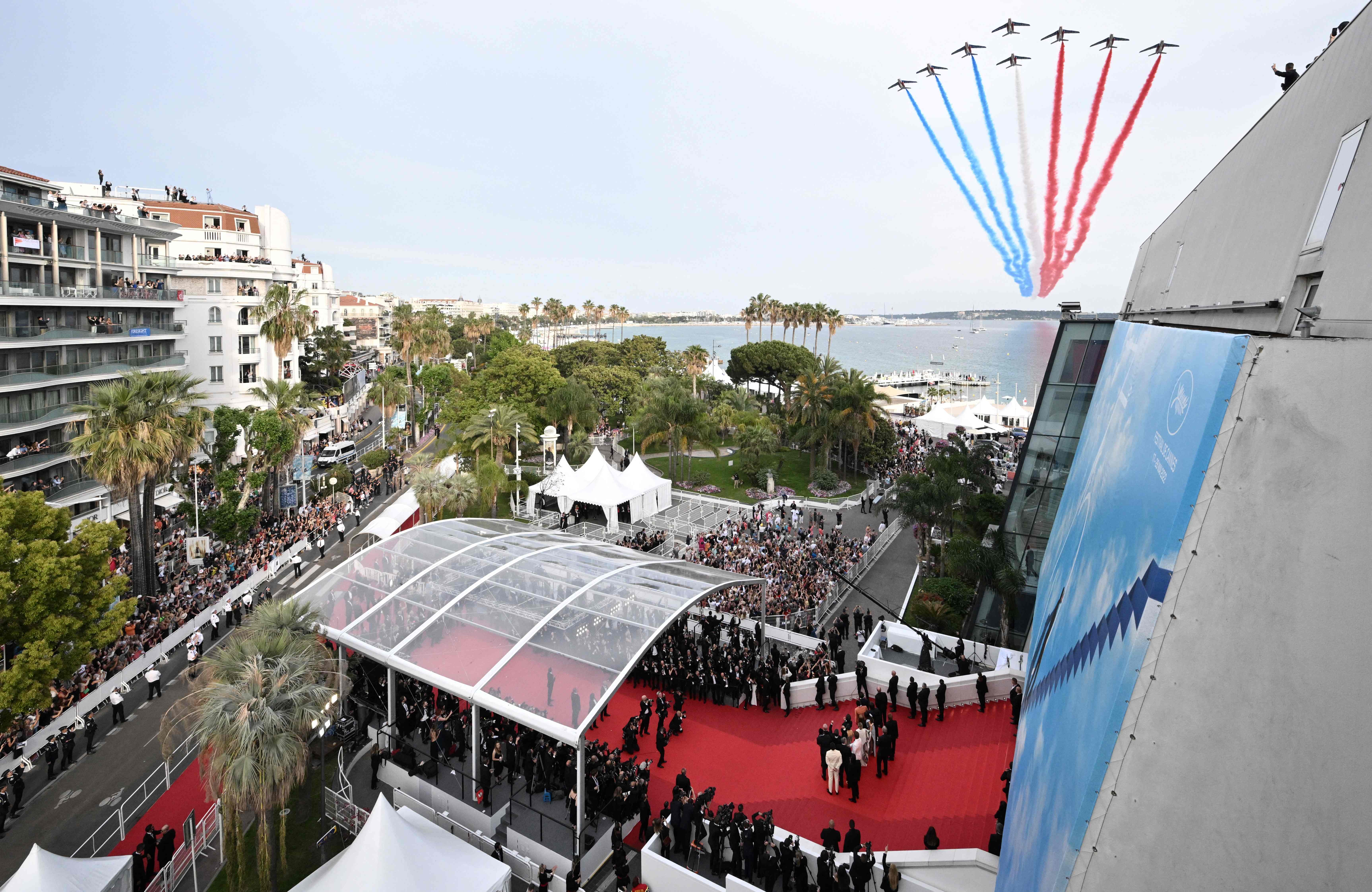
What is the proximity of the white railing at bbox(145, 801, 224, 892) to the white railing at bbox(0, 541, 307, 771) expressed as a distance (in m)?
5.58

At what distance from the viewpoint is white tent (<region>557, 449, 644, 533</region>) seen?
3325cm

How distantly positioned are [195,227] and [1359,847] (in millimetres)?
76253

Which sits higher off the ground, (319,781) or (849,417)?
(849,417)

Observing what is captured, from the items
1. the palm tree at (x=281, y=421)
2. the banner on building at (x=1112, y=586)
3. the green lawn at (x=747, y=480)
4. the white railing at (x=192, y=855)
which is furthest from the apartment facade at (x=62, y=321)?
the banner on building at (x=1112, y=586)

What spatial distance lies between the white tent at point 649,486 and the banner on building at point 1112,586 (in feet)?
85.8

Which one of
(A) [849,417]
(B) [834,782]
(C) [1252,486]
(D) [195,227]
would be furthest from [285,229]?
(C) [1252,486]

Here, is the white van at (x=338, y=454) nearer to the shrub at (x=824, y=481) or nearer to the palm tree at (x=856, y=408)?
the shrub at (x=824, y=481)

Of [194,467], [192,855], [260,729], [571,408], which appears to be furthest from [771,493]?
[192,855]

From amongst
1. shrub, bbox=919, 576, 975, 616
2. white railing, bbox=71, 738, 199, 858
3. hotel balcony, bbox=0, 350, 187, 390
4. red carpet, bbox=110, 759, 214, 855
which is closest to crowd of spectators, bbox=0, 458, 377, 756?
white railing, bbox=71, 738, 199, 858

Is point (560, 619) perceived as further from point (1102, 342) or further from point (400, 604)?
point (1102, 342)

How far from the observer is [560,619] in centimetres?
1560

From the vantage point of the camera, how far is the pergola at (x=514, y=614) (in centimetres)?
1395

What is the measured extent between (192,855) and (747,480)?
35046mm

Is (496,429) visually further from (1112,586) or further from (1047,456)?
(1112,586)
